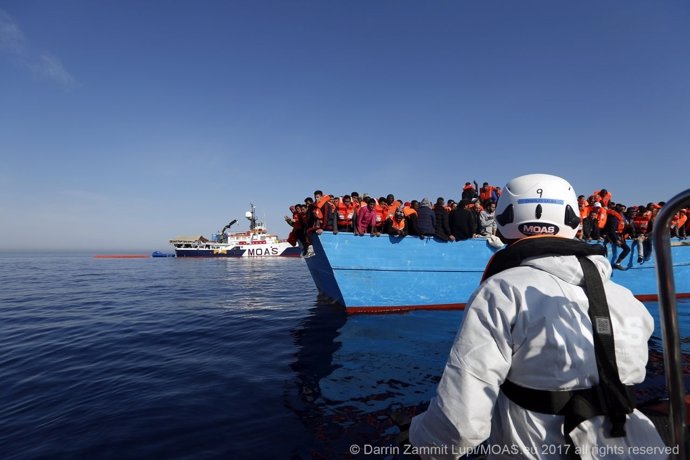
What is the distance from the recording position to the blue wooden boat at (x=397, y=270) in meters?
8.52

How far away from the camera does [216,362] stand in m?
5.30

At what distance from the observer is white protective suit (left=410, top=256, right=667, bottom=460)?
116cm

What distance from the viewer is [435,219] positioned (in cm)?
891

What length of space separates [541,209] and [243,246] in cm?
5263

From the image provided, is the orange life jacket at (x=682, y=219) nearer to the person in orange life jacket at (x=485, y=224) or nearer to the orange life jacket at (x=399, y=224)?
the person in orange life jacket at (x=485, y=224)

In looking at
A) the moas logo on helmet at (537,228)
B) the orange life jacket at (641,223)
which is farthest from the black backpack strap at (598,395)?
the orange life jacket at (641,223)

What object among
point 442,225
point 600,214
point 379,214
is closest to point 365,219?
point 379,214

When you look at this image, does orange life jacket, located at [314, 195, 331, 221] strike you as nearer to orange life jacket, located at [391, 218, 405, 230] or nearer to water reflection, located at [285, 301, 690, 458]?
orange life jacket, located at [391, 218, 405, 230]

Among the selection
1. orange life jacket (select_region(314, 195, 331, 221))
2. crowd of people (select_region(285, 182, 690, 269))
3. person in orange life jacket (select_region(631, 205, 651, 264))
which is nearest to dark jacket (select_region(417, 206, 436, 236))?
crowd of people (select_region(285, 182, 690, 269))

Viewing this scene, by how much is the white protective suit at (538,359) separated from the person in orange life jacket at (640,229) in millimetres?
12428

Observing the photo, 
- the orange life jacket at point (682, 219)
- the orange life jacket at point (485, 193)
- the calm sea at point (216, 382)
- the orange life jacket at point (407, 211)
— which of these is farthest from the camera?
the orange life jacket at point (485, 193)

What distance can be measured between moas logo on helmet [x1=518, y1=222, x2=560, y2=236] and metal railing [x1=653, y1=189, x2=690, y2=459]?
0.35 m

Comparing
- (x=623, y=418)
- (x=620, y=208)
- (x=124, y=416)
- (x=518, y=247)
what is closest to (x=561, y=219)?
(x=518, y=247)

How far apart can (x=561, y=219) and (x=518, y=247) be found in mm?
315
